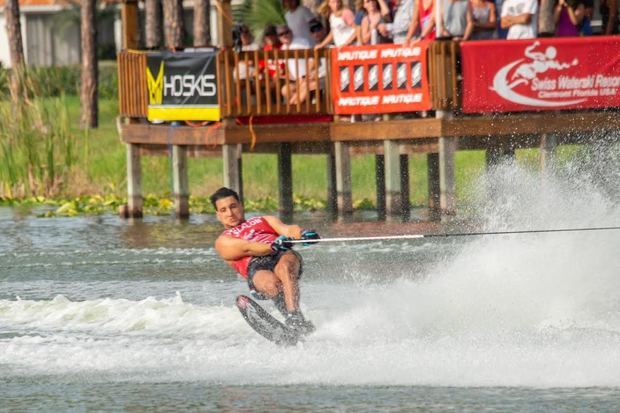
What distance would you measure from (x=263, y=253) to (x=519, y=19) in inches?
315

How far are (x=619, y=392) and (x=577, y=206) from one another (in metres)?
6.29

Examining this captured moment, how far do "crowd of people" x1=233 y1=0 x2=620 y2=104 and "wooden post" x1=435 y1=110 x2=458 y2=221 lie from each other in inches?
40.1

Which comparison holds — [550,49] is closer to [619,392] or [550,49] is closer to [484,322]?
[484,322]

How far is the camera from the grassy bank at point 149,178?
81.5ft

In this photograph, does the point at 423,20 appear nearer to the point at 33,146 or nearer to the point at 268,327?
the point at 33,146

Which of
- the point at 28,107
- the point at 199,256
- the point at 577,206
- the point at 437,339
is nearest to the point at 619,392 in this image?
the point at 437,339

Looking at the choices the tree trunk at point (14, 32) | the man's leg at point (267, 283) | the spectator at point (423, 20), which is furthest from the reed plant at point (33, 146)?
the man's leg at point (267, 283)

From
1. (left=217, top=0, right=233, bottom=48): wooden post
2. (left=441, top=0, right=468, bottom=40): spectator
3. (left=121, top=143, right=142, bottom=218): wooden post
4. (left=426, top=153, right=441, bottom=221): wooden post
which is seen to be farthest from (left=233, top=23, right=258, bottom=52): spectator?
(left=426, top=153, right=441, bottom=221): wooden post

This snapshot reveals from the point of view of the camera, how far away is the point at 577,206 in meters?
16.2

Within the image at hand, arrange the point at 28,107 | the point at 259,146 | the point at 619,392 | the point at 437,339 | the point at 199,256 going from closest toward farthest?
the point at 619,392
the point at 437,339
the point at 199,256
the point at 259,146
the point at 28,107

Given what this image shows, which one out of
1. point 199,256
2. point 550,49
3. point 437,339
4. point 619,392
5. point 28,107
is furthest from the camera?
point 28,107

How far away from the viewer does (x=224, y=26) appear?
2088 centimetres

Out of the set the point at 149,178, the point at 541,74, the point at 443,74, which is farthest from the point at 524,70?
the point at 149,178

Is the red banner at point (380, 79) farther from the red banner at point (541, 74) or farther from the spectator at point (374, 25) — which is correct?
the red banner at point (541, 74)
